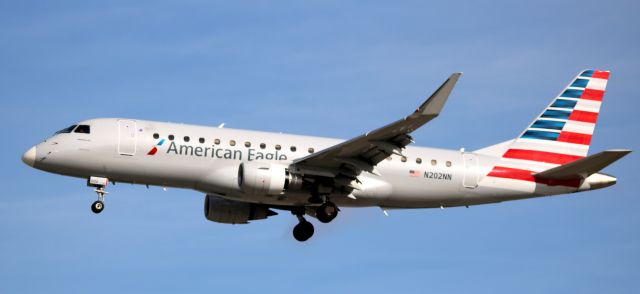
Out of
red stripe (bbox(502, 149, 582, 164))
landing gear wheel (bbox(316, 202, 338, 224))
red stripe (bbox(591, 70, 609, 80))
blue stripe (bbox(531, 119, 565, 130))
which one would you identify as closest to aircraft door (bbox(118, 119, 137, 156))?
landing gear wheel (bbox(316, 202, 338, 224))

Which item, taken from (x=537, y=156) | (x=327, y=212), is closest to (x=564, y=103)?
(x=537, y=156)

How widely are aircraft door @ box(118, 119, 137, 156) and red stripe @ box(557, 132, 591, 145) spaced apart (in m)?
17.7

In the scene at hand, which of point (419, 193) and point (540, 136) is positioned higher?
point (540, 136)

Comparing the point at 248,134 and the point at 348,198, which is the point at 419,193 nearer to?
the point at 348,198

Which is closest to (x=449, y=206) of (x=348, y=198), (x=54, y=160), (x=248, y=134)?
(x=348, y=198)

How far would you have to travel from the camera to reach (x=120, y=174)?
4203 cm

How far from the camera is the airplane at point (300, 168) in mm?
41875

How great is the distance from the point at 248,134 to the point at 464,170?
8.73m

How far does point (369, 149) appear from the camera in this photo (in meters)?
41.5

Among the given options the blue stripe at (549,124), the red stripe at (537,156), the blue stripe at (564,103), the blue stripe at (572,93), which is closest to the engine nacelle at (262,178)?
the red stripe at (537,156)

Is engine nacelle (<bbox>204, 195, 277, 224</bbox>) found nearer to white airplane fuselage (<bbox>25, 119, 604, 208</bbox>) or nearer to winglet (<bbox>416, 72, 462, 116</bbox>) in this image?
white airplane fuselage (<bbox>25, 119, 604, 208</bbox>)

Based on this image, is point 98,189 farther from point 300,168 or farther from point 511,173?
point 511,173

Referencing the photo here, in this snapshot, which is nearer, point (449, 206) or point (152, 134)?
point (152, 134)

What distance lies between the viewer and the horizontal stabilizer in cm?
4248
